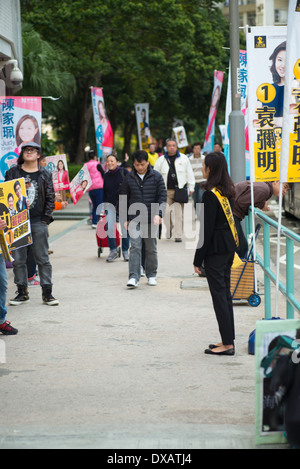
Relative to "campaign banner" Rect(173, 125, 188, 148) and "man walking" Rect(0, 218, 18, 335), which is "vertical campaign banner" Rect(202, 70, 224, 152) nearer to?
"man walking" Rect(0, 218, 18, 335)

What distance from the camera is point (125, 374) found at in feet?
19.5

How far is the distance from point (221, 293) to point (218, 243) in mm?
418

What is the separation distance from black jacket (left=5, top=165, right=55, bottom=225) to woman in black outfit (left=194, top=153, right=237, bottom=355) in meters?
2.71

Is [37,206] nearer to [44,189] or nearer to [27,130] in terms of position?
[44,189]

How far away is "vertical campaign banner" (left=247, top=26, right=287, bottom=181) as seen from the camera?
6848 mm

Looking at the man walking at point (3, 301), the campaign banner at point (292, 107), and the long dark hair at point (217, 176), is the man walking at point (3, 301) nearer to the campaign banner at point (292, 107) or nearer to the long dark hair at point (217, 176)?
the long dark hair at point (217, 176)

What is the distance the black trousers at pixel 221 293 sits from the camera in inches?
255

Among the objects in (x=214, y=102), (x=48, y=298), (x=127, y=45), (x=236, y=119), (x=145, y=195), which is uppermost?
(x=127, y=45)

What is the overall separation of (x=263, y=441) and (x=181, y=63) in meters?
34.4

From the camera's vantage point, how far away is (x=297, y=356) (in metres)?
4.36

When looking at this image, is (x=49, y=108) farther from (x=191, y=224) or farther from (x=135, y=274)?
(x=135, y=274)

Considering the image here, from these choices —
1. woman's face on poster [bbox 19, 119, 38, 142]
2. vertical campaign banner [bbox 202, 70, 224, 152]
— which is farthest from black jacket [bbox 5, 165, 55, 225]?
vertical campaign banner [bbox 202, 70, 224, 152]

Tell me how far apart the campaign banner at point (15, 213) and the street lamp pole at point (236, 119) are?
9.91 ft

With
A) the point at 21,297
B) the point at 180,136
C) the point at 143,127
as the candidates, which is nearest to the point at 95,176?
the point at 21,297
